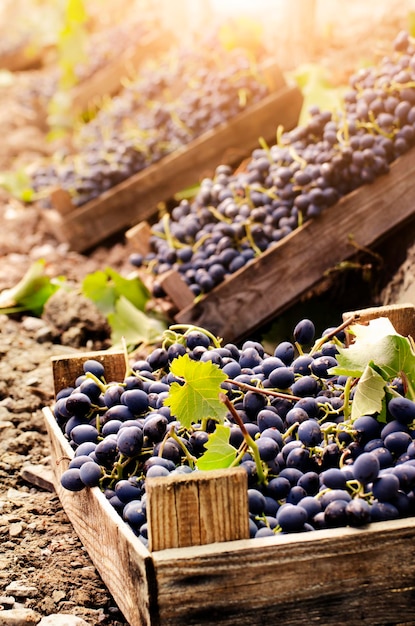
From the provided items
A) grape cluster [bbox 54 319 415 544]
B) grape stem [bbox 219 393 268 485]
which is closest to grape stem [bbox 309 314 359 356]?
grape cluster [bbox 54 319 415 544]

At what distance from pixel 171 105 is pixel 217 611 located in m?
3.40

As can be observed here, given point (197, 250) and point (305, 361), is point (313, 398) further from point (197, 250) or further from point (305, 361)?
point (197, 250)

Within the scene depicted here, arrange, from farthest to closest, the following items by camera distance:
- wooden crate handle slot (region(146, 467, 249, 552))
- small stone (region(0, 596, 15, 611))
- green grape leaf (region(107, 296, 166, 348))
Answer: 1. green grape leaf (region(107, 296, 166, 348))
2. small stone (region(0, 596, 15, 611))
3. wooden crate handle slot (region(146, 467, 249, 552))

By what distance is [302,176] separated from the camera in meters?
2.76

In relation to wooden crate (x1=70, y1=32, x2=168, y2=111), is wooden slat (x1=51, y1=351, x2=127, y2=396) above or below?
below

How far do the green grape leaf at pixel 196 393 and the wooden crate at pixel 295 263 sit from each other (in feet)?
4.21

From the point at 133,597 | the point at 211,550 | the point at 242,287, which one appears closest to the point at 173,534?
the point at 211,550

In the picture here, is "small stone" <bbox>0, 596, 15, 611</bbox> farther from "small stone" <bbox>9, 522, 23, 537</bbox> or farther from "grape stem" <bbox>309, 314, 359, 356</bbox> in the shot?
"grape stem" <bbox>309, 314, 359, 356</bbox>

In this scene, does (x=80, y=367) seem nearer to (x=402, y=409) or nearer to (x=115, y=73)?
(x=402, y=409)

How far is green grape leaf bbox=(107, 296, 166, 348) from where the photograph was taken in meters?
2.90

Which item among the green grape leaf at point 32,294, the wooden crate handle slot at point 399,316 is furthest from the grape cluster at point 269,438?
the green grape leaf at point 32,294

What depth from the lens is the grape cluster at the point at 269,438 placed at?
1.34m

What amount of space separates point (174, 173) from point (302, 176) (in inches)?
55.5

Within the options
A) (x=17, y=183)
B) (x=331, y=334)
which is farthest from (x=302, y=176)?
(x=17, y=183)
